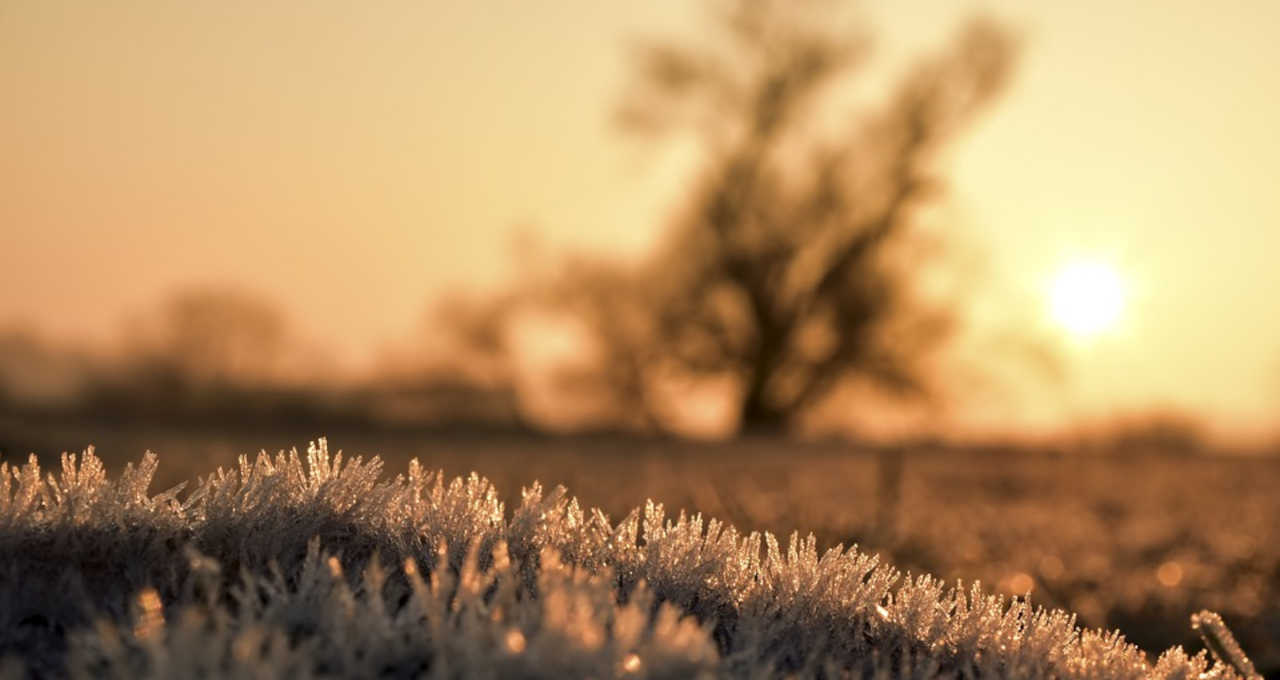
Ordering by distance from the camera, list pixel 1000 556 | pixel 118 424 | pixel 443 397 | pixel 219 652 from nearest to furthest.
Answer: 1. pixel 219 652
2. pixel 1000 556
3. pixel 118 424
4. pixel 443 397

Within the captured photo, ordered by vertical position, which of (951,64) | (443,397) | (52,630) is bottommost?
(52,630)

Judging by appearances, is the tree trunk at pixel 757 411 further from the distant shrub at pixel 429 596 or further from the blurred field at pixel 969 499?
the distant shrub at pixel 429 596

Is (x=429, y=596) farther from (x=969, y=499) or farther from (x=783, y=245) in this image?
(x=783, y=245)

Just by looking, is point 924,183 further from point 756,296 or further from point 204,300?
point 204,300

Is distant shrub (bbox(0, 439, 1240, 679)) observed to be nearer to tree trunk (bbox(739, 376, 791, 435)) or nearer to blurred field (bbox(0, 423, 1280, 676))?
blurred field (bbox(0, 423, 1280, 676))

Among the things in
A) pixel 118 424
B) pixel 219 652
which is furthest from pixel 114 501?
pixel 118 424

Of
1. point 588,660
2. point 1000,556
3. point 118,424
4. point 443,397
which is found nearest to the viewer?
point 588,660

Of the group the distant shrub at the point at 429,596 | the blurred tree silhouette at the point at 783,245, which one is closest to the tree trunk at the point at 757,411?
the blurred tree silhouette at the point at 783,245

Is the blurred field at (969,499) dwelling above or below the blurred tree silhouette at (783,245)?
below
